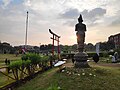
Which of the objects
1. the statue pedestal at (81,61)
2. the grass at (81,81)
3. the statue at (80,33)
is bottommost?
the grass at (81,81)

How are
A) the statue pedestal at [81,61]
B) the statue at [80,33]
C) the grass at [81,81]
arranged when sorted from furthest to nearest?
the statue at [80,33] → the statue pedestal at [81,61] → the grass at [81,81]

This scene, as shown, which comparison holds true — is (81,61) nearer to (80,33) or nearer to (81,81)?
(80,33)

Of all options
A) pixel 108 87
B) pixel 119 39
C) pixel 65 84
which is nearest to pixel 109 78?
pixel 108 87

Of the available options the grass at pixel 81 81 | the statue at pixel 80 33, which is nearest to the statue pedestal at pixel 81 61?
the statue at pixel 80 33

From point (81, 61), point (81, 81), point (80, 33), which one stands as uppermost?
point (80, 33)

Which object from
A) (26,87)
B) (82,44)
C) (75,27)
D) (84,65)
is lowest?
(26,87)

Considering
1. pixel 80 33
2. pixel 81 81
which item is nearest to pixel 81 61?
pixel 80 33

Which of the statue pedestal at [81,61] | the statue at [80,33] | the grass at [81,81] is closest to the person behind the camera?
the grass at [81,81]

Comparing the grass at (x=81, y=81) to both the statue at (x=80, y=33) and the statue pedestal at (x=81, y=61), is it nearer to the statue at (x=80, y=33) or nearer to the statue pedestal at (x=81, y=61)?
the statue pedestal at (x=81, y=61)

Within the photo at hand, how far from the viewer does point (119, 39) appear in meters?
119

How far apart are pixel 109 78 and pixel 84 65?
13.0 ft

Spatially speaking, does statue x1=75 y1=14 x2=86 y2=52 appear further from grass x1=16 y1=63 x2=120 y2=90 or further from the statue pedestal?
grass x1=16 y1=63 x2=120 y2=90

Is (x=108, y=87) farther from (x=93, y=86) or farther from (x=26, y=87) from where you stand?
(x=26, y=87)

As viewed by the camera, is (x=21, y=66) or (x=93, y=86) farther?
(x=21, y=66)
